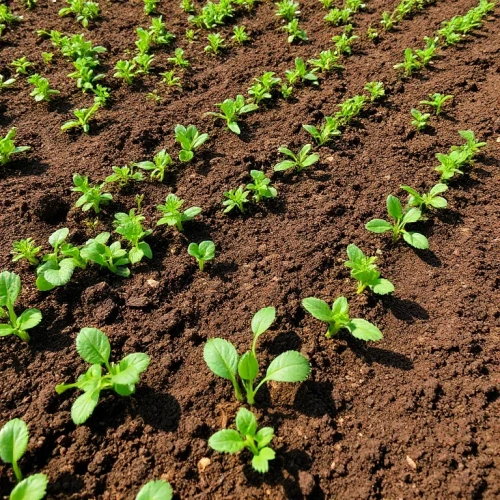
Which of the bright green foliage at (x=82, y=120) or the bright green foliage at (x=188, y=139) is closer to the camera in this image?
the bright green foliage at (x=188, y=139)

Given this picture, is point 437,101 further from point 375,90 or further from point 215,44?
point 215,44

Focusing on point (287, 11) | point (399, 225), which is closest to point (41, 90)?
point (287, 11)

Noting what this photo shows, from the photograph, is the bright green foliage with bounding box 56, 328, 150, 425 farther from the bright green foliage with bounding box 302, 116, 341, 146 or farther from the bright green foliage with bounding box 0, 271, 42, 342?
the bright green foliage with bounding box 302, 116, 341, 146

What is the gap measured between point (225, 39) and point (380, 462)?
15.1ft

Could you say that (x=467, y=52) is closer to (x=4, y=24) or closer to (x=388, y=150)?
(x=388, y=150)

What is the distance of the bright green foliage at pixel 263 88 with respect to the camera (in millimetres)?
4059

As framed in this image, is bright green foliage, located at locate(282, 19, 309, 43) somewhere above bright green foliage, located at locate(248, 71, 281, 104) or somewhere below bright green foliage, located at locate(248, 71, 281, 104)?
above

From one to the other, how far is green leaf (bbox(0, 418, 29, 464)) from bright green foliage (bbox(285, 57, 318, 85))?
3.59 m

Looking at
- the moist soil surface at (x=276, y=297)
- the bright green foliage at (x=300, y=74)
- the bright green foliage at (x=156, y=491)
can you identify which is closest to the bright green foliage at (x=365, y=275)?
the moist soil surface at (x=276, y=297)

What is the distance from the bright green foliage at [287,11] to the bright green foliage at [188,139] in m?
2.50

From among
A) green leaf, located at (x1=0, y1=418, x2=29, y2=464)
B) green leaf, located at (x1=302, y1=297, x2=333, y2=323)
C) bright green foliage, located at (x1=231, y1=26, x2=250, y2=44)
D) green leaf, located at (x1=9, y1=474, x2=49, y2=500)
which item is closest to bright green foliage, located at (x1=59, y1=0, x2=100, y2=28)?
bright green foliage, located at (x1=231, y1=26, x2=250, y2=44)

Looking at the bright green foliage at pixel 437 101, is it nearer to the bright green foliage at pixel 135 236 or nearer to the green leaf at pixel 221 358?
the bright green foliage at pixel 135 236

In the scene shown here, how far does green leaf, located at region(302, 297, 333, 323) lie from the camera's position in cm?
241

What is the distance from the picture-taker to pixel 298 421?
2201 millimetres
